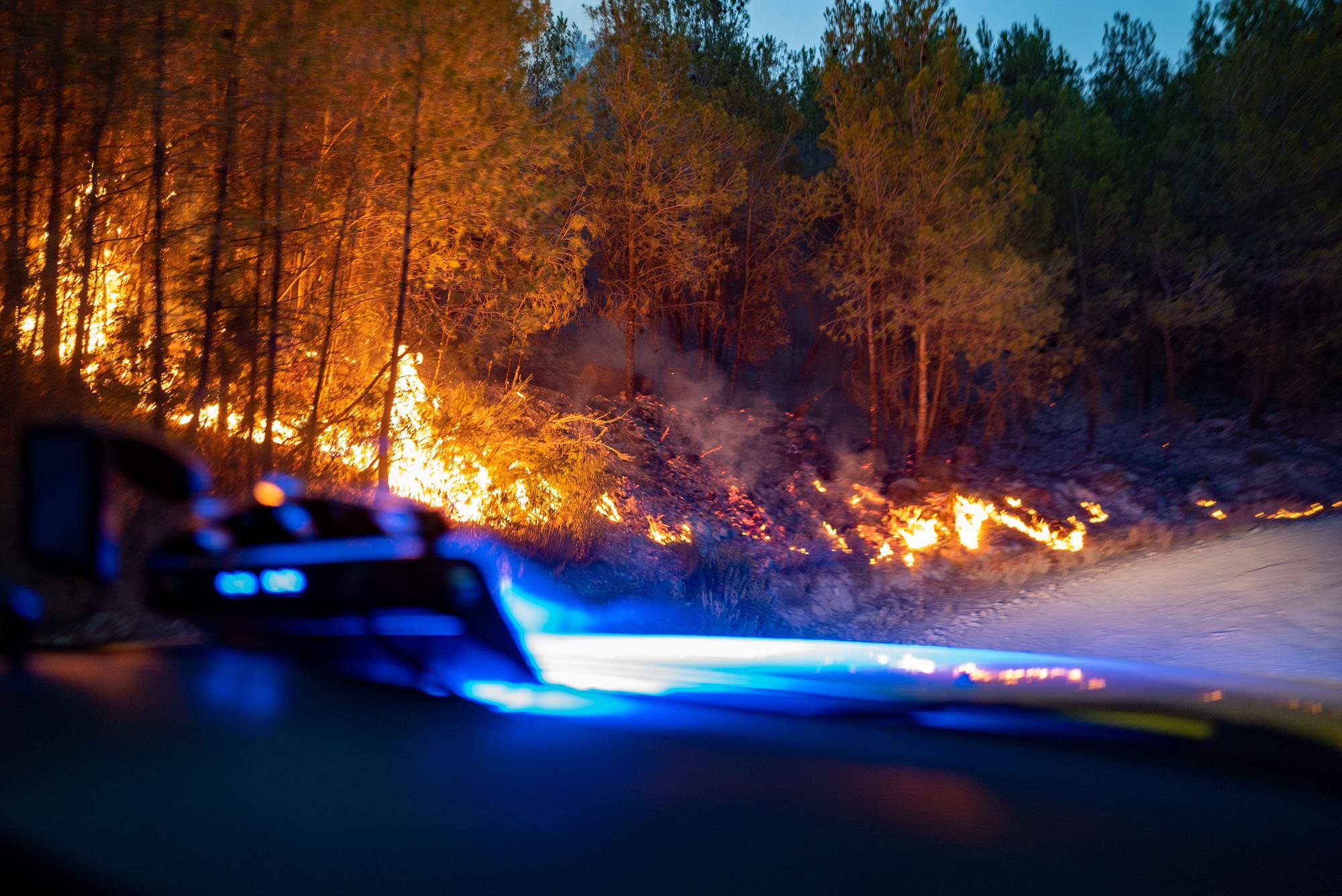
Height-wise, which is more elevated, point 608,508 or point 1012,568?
point 608,508

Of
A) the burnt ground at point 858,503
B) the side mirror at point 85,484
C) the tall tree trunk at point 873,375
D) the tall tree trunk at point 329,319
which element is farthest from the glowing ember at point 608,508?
the side mirror at point 85,484

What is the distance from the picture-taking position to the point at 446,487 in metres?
11.6

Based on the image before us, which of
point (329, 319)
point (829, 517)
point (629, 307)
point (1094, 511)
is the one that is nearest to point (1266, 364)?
point (1094, 511)

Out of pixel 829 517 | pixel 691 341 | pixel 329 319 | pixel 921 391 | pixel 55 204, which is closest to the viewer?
pixel 55 204

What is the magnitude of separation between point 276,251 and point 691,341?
18589 millimetres

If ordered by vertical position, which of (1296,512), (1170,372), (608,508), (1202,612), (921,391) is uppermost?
(1170,372)

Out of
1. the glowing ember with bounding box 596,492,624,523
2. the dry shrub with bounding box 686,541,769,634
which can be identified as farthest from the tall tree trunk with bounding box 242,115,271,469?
the dry shrub with bounding box 686,541,769,634

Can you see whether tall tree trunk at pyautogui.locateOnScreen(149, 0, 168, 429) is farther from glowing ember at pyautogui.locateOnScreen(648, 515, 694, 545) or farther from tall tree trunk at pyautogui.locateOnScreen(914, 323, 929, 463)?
tall tree trunk at pyautogui.locateOnScreen(914, 323, 929, 463)

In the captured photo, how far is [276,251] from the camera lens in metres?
7.36

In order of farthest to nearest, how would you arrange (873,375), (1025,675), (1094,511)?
(873,375) < (1094,511) < (1025,675)

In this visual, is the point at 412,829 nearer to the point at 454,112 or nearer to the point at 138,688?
the point at 138,688

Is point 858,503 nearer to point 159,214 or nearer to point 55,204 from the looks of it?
point 159,214

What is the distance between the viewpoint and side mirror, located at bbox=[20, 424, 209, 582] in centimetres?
264

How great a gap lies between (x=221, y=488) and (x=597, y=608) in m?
6.77
